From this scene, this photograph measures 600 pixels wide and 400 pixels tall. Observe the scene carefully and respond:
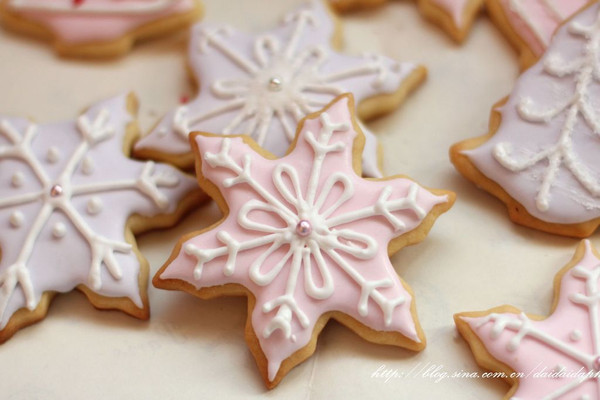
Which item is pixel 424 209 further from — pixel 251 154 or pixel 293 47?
pixel 293 47

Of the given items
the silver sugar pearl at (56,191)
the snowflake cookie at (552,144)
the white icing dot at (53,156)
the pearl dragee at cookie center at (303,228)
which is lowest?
the silver sugar pearl at (56,191)

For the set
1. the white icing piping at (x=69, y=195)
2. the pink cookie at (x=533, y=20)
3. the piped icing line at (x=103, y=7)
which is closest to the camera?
the white icing piping at (x=69, y=195)

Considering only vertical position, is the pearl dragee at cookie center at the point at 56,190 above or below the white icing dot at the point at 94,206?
below

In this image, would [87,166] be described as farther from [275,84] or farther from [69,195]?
[275,84]

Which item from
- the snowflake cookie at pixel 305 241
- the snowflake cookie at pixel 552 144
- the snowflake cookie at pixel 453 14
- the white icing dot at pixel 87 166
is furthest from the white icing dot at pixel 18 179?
the snowflake cookie at pixel 453 14

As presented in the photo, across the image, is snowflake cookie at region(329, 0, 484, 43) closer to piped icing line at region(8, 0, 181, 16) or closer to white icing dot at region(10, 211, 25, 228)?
piped icing line at region(8, 0, 181, 16)

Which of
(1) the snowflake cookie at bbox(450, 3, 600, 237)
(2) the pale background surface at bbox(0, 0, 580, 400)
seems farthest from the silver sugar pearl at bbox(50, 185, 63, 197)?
(1) the snowflake cookie at bbox(450, 3, 600, 237)

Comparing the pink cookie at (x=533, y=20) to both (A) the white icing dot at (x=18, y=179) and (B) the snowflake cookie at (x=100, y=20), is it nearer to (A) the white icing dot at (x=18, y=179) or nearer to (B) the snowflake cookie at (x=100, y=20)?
(B) the snowflake cookie at (x=100, y=20)

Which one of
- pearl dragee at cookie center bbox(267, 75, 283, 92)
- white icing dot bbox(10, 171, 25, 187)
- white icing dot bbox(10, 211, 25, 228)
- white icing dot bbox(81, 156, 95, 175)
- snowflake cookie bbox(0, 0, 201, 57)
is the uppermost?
pearl dragee at cookie center bbox(267, 75, 283, 92)

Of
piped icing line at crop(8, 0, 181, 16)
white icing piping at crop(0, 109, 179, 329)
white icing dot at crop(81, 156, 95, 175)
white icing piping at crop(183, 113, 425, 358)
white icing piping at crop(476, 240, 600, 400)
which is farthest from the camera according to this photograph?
piped icing line at crop(8, 0, 181, 16)

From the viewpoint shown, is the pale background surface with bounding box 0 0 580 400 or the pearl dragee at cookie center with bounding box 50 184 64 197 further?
the pearl dragee at cookie center with bounding box 50 184 64 197
